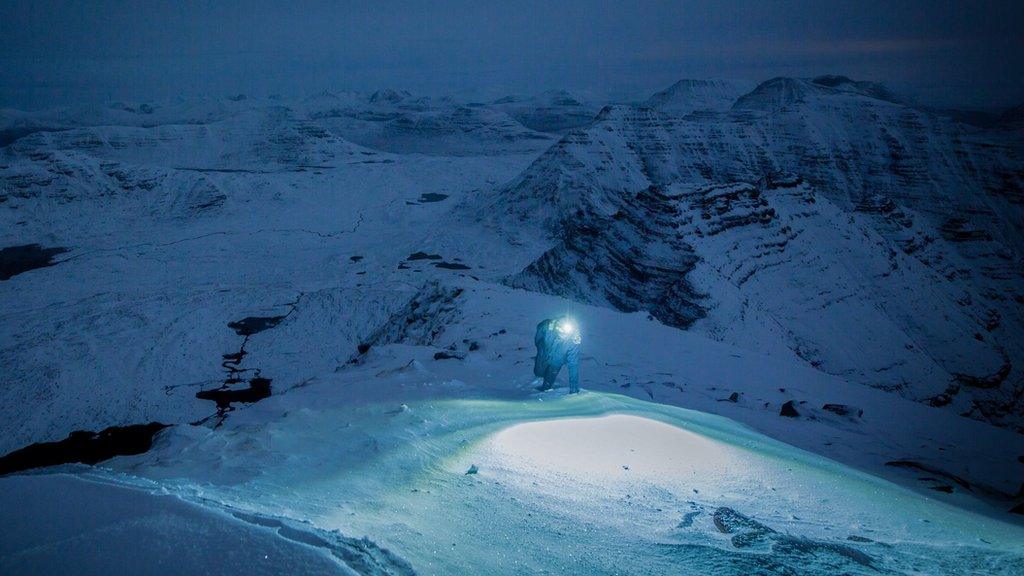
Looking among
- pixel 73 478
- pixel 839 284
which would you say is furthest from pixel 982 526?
pixel 839 284

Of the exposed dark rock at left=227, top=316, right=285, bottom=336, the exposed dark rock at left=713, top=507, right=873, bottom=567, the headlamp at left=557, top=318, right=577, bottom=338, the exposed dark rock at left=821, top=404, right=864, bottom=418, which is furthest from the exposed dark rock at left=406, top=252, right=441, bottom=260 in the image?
the exposed dark rock at left=713, top=507, right=873, bottom=567

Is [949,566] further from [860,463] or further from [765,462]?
[860,463]

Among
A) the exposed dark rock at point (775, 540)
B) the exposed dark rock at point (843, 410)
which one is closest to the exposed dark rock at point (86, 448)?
the exposed dark rock at point (843, 410)

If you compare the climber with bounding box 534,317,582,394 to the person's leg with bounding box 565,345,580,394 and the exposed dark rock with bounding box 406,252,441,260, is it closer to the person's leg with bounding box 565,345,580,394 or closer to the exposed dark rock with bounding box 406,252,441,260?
the person's leg with bounding box 565,345,580,394

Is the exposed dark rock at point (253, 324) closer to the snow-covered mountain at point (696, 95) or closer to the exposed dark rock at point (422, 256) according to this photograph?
the exposed dark rock at point (422, 256)

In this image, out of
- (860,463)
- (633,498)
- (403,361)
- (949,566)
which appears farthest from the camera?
(403,361)

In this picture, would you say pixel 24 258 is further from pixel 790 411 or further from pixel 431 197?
pixel 790 411
